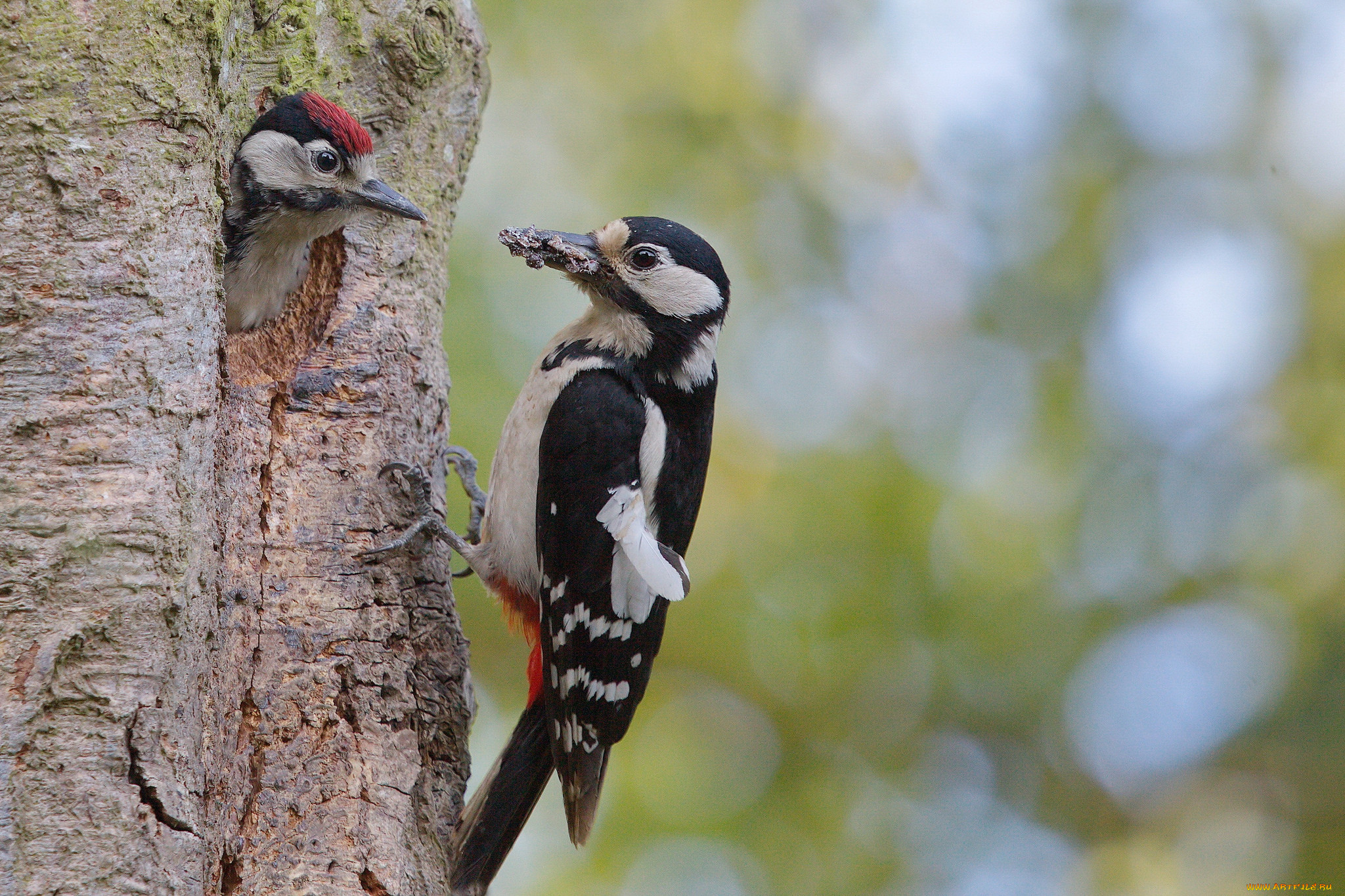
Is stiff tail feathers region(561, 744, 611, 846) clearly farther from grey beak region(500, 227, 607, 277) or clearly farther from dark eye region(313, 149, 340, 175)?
dark eye region(313, 149, 340, 175)

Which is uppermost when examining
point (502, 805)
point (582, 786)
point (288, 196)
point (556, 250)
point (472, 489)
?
point (556, 250)

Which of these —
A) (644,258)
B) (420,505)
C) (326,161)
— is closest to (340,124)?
(326,161)

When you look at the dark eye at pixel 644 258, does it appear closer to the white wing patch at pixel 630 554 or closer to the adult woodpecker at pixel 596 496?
the adult woodpecker at pixel 596 496

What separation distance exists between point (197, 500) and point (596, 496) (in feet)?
3.79

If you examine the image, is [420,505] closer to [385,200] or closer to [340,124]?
[385,200]

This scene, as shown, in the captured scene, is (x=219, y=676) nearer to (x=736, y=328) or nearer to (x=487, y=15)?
(x=736, y=328)

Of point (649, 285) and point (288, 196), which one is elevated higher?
point (649, 285)

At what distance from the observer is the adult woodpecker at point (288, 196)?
9.25 ft

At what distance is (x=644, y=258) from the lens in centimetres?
313

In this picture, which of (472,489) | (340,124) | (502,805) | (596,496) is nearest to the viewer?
(502,805)

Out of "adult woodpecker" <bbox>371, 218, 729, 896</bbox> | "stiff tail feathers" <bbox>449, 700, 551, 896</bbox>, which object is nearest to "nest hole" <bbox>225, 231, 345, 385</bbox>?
"adult woodpecker" <bbox>371, 218, 729, 896</bbox>

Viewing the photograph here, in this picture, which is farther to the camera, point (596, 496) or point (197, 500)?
point (596, 496)

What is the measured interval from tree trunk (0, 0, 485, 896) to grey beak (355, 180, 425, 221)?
0.46 feet

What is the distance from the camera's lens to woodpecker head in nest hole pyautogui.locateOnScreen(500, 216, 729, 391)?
10.2 feet
